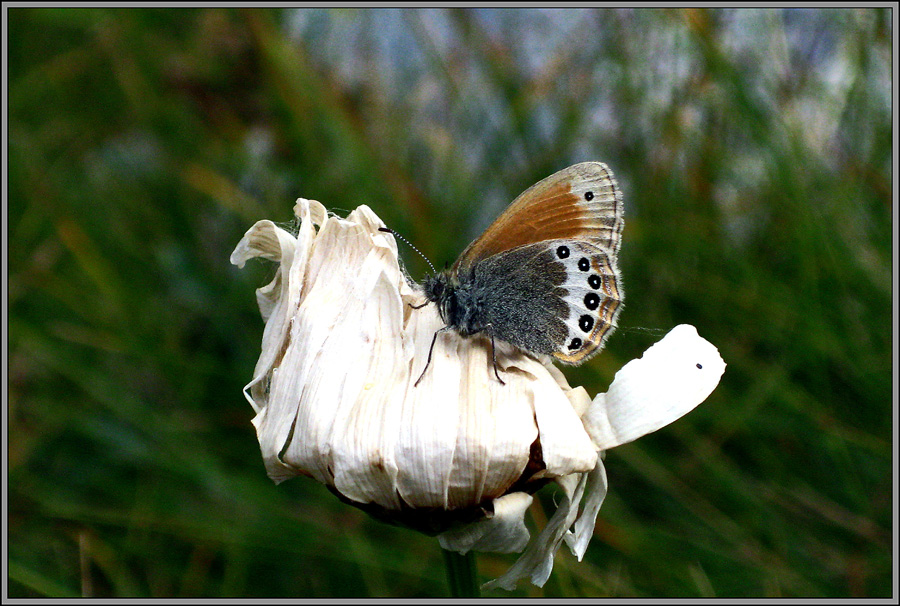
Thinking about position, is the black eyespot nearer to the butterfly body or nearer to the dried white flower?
the butterfly body

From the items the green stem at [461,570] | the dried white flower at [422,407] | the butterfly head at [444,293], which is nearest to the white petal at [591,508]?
the dried white flower at [422,407]

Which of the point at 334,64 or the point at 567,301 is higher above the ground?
the point at 334,64

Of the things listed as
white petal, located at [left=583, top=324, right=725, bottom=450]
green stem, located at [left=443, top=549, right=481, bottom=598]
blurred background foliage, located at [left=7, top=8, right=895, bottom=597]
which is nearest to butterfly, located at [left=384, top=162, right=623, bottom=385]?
white petal, located at [left=583, top=324, right=725, bottom=450]

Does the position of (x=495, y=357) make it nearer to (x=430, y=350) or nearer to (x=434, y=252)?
(x=430, y=350)

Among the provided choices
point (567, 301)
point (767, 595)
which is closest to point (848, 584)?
point (767, 595)

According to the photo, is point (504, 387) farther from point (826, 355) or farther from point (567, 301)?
point (826, 355)

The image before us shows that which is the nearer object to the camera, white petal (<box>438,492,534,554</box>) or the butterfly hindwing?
white petal (<box>438,492,534,554</box>)
